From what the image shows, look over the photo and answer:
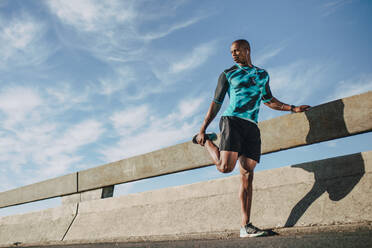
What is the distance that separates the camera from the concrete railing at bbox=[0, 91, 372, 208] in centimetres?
345

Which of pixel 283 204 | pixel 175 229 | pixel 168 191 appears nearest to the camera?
pixel 283 204

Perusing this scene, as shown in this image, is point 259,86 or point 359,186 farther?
point 259,86

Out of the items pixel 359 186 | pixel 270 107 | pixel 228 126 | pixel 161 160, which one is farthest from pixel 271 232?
pixel 161 160

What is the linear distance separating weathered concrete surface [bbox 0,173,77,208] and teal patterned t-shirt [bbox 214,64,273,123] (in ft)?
12.4

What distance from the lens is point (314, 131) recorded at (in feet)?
12.0

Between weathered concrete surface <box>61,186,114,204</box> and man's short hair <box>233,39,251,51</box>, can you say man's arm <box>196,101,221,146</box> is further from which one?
weathered concrete surface <box>61,186,114,204</box>

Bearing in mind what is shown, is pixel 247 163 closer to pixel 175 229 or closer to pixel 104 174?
pixel 175 229

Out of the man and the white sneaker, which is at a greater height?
the man

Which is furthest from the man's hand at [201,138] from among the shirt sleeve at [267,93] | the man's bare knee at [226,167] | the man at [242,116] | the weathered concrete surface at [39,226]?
the weathered concrete surface at [39,226]

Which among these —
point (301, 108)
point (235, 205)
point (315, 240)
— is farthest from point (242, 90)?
point (315, 240)

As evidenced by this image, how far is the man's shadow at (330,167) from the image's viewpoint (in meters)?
3.24

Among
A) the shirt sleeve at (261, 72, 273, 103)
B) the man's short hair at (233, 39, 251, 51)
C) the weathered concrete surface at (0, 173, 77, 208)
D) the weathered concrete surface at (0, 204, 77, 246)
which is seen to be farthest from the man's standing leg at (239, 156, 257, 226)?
the weathered concrete surface at (0, 173, 77, 208)

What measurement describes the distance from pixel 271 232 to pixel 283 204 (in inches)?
15.1

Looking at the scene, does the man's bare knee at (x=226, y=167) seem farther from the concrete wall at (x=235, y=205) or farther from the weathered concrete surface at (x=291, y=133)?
the weathered concrete surface at (x=291, y=133)
